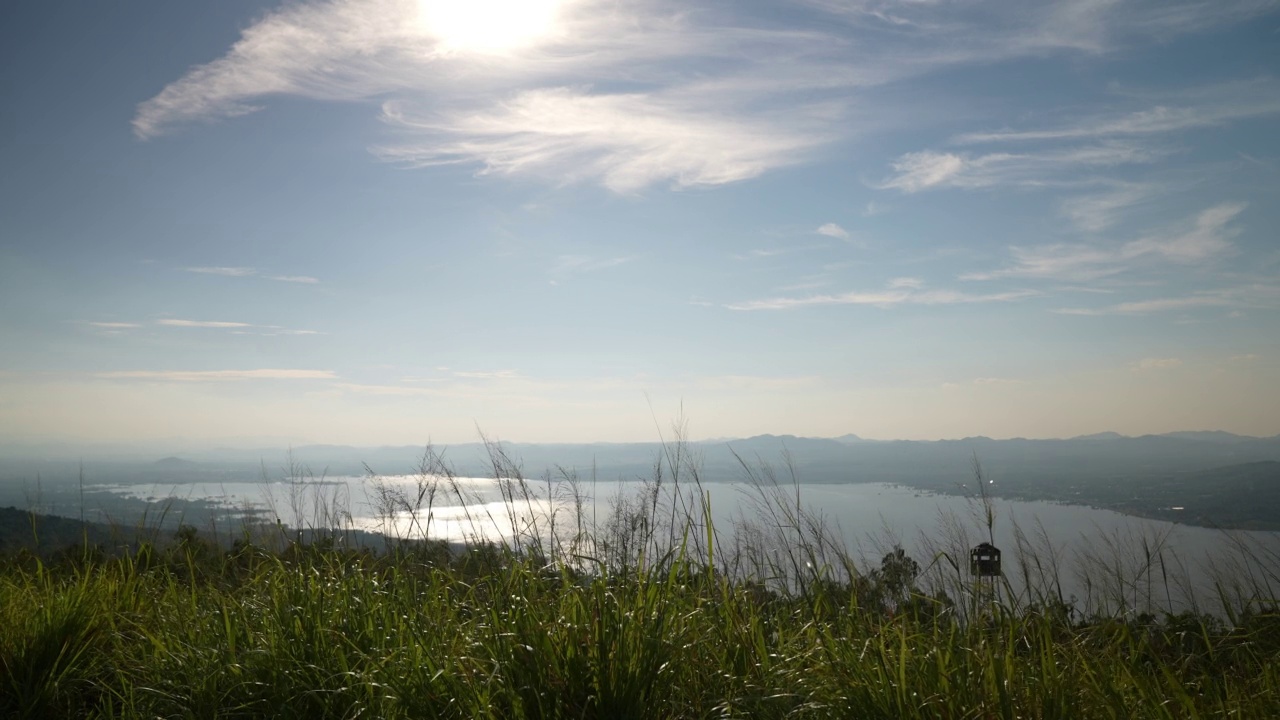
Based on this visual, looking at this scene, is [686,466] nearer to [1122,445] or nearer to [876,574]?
[876,574]

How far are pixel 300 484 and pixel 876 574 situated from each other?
4.54 m

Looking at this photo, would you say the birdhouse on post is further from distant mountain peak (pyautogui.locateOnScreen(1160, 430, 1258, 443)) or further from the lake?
distant mountain peak (pyautogui.locateOnScreen(1160, 430, 1258, 443))

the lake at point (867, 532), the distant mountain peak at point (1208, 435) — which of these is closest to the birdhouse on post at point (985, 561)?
the lake at point (867, 532)

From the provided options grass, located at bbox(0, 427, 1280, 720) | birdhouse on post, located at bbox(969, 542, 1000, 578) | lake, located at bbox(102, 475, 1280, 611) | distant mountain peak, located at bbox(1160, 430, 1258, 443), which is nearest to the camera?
grass, located at bbox(0, 427, 1280, 720)

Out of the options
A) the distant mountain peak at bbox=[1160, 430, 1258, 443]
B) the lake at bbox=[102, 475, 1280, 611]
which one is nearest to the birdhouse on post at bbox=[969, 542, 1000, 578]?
the lake at bbox=[102, 475, 1280, 611]

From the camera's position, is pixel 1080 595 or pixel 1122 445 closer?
pixel 1080 595

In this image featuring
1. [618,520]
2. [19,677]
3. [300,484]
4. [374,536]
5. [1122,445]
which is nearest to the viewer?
[19,677]

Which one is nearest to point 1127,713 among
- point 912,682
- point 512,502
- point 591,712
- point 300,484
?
point 912,682

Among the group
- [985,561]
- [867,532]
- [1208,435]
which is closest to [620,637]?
[985,561]

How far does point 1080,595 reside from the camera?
15.1 feet

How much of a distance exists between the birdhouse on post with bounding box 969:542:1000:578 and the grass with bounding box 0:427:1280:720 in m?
0.12

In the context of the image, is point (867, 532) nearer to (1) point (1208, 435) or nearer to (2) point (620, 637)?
(2) point (620, 637)

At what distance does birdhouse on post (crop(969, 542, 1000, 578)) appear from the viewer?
3.60 m

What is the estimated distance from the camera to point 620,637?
2.59 m
